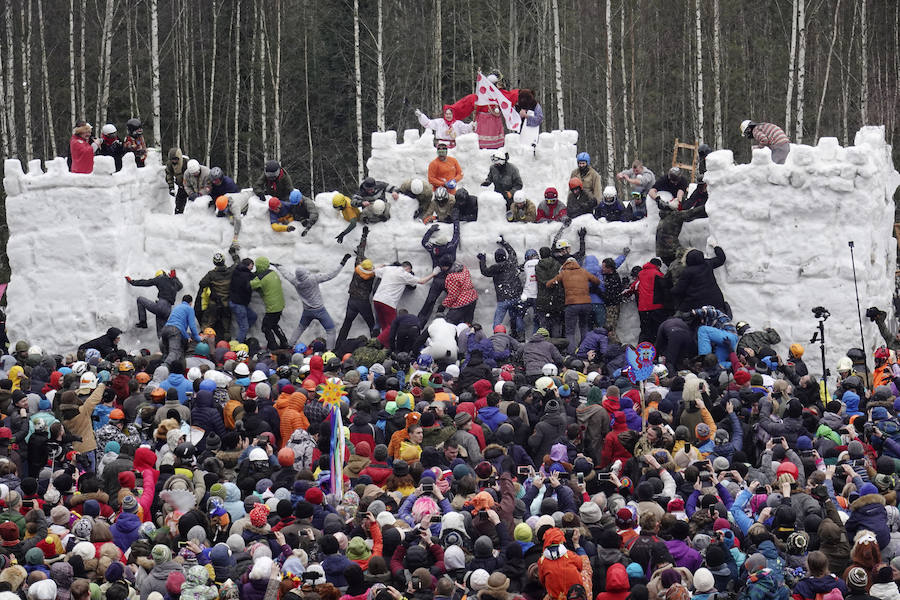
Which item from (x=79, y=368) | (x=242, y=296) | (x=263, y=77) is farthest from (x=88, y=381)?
(x=263, y=77)

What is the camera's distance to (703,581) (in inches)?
539

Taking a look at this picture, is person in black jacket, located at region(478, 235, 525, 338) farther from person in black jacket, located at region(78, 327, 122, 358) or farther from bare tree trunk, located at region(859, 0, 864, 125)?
bare tree trunk, located at region(859, 0, 864, 125)

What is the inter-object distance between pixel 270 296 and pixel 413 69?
687 inches

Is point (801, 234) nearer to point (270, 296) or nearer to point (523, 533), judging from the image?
point (270, 296)

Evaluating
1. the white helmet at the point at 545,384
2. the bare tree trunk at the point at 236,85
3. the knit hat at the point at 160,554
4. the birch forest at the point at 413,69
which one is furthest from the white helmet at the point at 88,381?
the birch forest at the point at 413,69

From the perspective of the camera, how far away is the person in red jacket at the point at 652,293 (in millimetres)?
21047

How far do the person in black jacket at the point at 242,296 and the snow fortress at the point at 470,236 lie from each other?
27 centimetres

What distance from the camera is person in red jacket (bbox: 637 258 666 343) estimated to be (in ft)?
69.1

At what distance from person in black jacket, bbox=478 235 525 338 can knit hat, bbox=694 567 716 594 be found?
837cm

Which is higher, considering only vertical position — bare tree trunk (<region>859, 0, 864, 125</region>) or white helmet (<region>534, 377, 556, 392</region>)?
bare tree trunk (<region>859, 0, 864, 125</region>)

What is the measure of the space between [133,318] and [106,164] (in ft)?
A: 6.91

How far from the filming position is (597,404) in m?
17.9

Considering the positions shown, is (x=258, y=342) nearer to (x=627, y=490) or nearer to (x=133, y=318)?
(x=133, y=318)

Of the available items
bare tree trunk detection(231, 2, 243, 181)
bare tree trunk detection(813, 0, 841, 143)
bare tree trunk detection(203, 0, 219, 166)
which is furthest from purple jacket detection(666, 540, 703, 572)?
bare tree trunk detection(203, 0, 219, 166)
